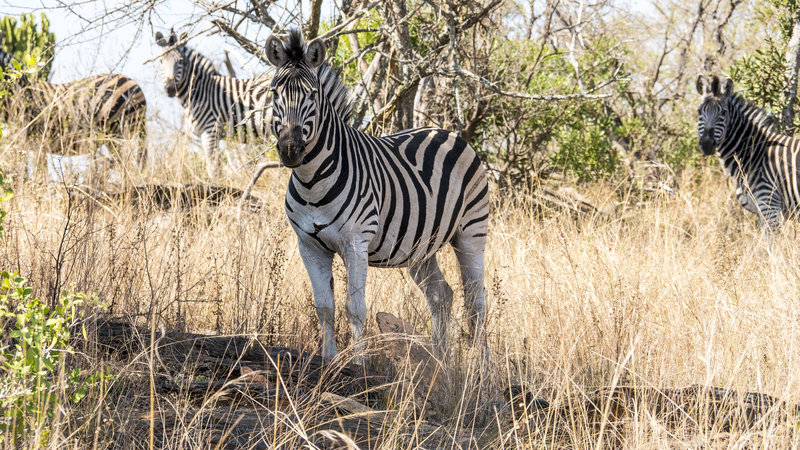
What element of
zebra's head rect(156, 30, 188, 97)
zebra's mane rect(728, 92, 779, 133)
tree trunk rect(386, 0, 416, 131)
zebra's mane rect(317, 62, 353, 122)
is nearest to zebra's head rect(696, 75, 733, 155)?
zebra's mane rect(728, 92, 779, 133)

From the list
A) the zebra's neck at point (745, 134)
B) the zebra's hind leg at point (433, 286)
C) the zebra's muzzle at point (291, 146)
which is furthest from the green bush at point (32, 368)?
the zebra's neck at point (745, 134)

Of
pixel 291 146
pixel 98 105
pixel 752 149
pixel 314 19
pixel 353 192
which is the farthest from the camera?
pixel 98 105

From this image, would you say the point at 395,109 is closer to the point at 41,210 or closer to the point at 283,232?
the point at 283,232

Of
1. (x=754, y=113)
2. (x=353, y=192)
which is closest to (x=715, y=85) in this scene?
(x=754, y=113)

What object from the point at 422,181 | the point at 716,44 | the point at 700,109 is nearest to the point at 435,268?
the point at 422,181

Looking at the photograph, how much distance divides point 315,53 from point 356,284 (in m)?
1.22

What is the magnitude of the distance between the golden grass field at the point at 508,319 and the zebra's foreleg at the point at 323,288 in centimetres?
22

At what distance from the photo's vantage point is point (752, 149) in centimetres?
897

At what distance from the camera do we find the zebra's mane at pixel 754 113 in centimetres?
899

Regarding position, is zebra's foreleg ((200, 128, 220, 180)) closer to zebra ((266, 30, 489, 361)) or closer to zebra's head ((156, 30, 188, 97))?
zebra's head ((156, 30, 188, 97))

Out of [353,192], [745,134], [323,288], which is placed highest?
[745,134]

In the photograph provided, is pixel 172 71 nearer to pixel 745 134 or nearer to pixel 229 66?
pixel 229 66

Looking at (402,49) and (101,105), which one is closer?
(402,49)

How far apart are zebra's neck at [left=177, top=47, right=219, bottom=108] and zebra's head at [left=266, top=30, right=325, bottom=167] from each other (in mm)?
7370
